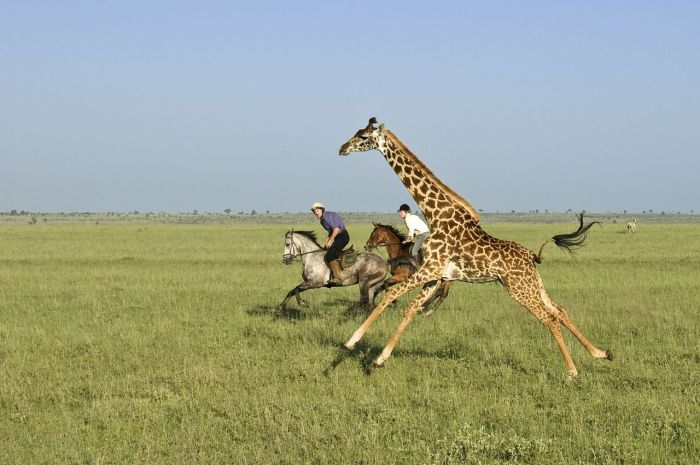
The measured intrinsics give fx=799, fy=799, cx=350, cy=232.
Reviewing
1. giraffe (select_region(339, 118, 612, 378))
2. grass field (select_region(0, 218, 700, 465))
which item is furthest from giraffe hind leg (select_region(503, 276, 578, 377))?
grass field (select_region(0, 218, 700, 465))

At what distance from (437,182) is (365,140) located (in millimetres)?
1024

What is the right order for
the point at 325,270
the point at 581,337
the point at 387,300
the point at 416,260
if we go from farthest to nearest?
1. the point at 416,260
2. the point at 325,270
3. the point at 581,337
4. the point at 387,300

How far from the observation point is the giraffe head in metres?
9.69

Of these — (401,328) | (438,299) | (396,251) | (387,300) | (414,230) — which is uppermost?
(414,230)

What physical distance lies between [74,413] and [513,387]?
464cm

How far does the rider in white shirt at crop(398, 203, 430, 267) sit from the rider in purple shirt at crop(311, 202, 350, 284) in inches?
46.3

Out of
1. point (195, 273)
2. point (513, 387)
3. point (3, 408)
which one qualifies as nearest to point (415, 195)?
point (513, 387)

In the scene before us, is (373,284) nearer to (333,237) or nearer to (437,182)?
(333,237)

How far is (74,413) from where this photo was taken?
8078 mm

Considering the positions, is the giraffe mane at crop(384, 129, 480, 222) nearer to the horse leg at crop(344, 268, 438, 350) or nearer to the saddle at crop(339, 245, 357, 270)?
the horse leg at crop(344, 268, 438, 350)

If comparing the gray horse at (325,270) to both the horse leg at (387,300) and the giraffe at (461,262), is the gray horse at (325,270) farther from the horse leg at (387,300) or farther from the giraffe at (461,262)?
the horse leg at (387,300)

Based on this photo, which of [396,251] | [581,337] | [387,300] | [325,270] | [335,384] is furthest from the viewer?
[396,251]

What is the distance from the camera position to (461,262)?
948 cm

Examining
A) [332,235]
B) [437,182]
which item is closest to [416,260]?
[332,235]
